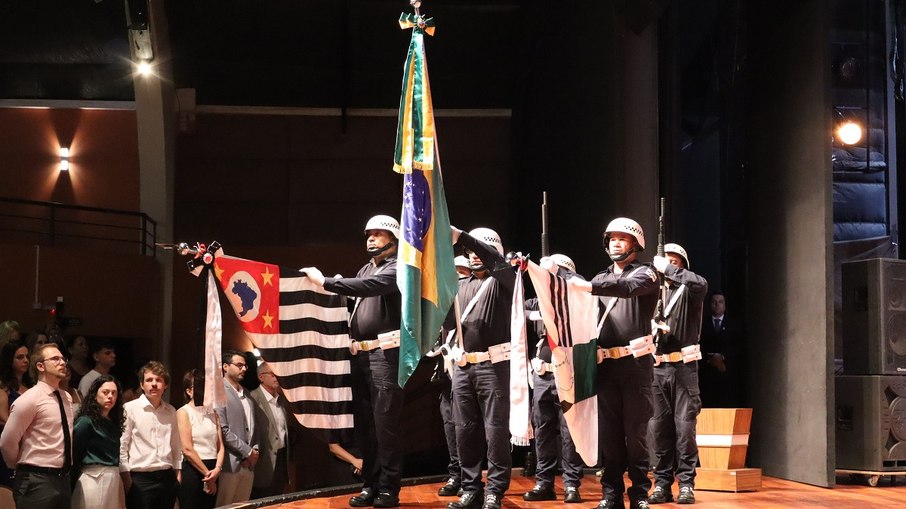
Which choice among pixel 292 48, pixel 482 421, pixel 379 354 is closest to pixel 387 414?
pixel 379 354

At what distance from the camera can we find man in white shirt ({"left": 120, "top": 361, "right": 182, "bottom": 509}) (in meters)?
7.23

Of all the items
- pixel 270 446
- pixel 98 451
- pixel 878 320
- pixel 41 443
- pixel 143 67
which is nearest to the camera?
pixel 41 443

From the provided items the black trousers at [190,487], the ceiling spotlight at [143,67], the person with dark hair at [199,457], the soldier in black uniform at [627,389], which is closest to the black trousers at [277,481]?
the person with dark hair at [199,457]

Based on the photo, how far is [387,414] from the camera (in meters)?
6.95

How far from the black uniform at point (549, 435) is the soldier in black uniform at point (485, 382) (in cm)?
85

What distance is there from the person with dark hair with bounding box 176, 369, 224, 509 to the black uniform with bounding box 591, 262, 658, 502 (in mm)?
2766

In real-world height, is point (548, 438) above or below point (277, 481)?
above

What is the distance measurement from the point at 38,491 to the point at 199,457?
1.33 m

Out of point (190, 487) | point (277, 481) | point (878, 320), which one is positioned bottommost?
point (277, 481)

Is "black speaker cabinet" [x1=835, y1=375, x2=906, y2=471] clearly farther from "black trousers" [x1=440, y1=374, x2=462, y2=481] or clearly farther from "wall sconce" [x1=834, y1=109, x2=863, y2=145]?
"wall sconce" [x1=834, y1=109, x2=863, y2=145]

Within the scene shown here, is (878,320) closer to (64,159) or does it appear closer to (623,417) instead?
(623,417)

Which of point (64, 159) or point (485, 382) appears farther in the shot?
point (64, 159)

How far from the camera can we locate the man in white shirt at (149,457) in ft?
23.7

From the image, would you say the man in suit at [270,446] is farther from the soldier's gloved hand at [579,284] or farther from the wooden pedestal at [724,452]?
the wooden pedestal at [724,452]
